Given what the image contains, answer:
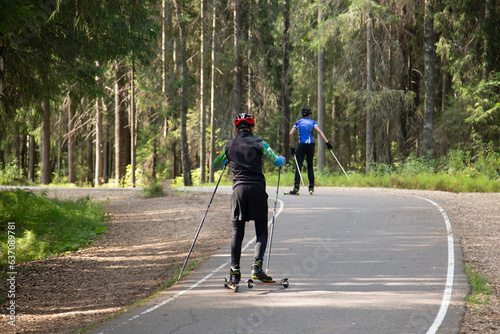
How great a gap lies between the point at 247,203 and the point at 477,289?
10.9ft

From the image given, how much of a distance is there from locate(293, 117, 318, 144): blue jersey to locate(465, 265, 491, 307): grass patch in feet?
25.0

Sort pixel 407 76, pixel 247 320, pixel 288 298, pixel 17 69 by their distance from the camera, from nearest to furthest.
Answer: pixel 247 320, pixel 288 298, pixel 17 69, pixel 407 76

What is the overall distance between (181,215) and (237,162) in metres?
8.55

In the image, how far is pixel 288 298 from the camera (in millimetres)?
6977

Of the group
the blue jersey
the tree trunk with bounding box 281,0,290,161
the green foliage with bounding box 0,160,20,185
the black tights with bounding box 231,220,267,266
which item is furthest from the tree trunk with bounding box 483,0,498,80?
the green foliage with bounding box 0,160,20,185

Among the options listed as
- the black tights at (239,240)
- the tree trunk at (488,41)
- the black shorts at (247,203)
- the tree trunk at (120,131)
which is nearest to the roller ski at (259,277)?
the black tights at (239,240)

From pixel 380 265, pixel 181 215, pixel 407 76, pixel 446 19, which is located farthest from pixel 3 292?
pixel 407 76

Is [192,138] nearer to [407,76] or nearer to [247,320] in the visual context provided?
[407,76]

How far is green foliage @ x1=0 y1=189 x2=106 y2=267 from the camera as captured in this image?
11.7 meters

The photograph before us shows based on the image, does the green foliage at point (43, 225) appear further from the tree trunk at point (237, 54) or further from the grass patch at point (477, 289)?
the tree trunk at point (237, 54)

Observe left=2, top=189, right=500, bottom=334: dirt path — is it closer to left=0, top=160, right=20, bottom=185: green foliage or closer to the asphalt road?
the asphalt road

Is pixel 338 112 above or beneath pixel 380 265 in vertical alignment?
above

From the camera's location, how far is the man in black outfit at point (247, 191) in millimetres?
7371

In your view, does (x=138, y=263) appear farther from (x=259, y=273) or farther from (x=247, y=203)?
(x=247, y=203)
